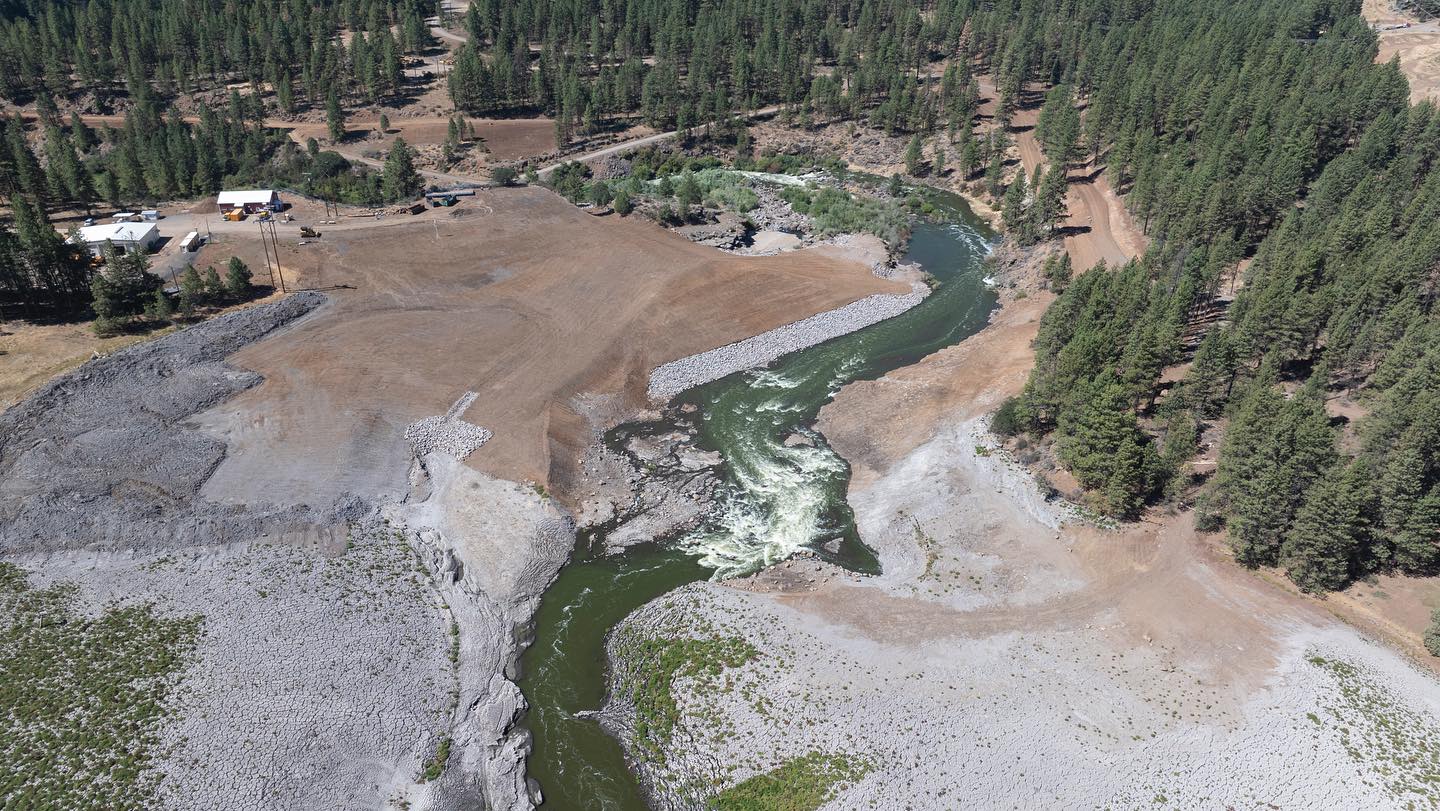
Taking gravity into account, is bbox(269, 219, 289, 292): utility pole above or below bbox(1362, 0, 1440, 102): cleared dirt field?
below

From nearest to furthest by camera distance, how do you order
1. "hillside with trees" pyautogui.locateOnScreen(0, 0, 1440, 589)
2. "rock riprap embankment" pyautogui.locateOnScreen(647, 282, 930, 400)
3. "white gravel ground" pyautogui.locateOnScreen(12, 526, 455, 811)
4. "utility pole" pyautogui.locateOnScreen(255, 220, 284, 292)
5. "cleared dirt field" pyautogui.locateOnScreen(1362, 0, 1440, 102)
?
"white gravel ground" pyautogui.locateOnScreen(12, 526, 455, 811) → "hillside with trees" pyautogui.locateOnScreen(0, 0, 1440, 589) → "rock riprap embankment" pyautogui.locateOnScreen(647, 282, 930, 400) → "utility pole" pyautogui.locateOnScreen(255, 220, 284, 292) → "cleared dirt field" pyautogui.locateOnScreen(1362, 0, 1440, 102)

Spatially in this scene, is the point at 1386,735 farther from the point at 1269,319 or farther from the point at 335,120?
the point at 335,120

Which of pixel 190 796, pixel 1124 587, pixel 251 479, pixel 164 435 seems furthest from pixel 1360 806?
pixel 164 435

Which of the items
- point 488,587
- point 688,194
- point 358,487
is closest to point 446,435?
point 358,487

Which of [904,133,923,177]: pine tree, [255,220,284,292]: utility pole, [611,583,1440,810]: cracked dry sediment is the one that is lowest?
[611,583,1440,810]: cracked dry sediment

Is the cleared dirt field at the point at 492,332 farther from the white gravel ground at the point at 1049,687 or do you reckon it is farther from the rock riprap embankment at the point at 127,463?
the white gravel ground at the point at 1049,687

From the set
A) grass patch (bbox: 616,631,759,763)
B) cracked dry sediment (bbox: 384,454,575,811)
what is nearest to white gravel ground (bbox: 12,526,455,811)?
cracked dry sediment (bbox: 384,454,575,811)

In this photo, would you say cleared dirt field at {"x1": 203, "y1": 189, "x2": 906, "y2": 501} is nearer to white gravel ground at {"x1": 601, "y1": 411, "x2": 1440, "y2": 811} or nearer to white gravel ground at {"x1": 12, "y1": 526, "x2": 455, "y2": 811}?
white gravel ground at {"x1": 12, "y1": 526, "x2": 455, "y2": 811}
